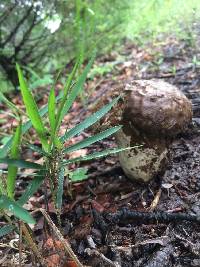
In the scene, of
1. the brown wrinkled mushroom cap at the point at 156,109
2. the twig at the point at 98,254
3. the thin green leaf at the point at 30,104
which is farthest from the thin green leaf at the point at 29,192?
the brown wrinkled mushroom cap at the point at 156,109

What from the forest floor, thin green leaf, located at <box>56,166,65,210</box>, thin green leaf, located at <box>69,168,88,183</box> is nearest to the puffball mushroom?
the forest floor

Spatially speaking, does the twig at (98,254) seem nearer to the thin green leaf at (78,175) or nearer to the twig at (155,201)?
the twig at (155,201)

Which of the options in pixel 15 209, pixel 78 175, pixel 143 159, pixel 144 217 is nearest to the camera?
pixel 15 209

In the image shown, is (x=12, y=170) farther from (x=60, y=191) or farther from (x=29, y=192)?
(x=60, y=191)

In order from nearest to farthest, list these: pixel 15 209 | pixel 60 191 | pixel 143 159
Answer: pixel 15 209, pixel 60 191, pixel 143 159

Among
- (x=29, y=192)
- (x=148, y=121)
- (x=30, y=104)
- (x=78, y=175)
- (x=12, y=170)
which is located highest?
(x=30, y=104)

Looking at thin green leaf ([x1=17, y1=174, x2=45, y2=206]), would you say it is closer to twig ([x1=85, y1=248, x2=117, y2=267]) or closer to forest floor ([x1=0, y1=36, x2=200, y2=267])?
forest floor ([x1=0, y1=36, x2=200, y2=267])

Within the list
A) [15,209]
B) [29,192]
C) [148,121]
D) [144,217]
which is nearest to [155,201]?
[144,217]

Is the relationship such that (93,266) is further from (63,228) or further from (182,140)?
(182,140)
